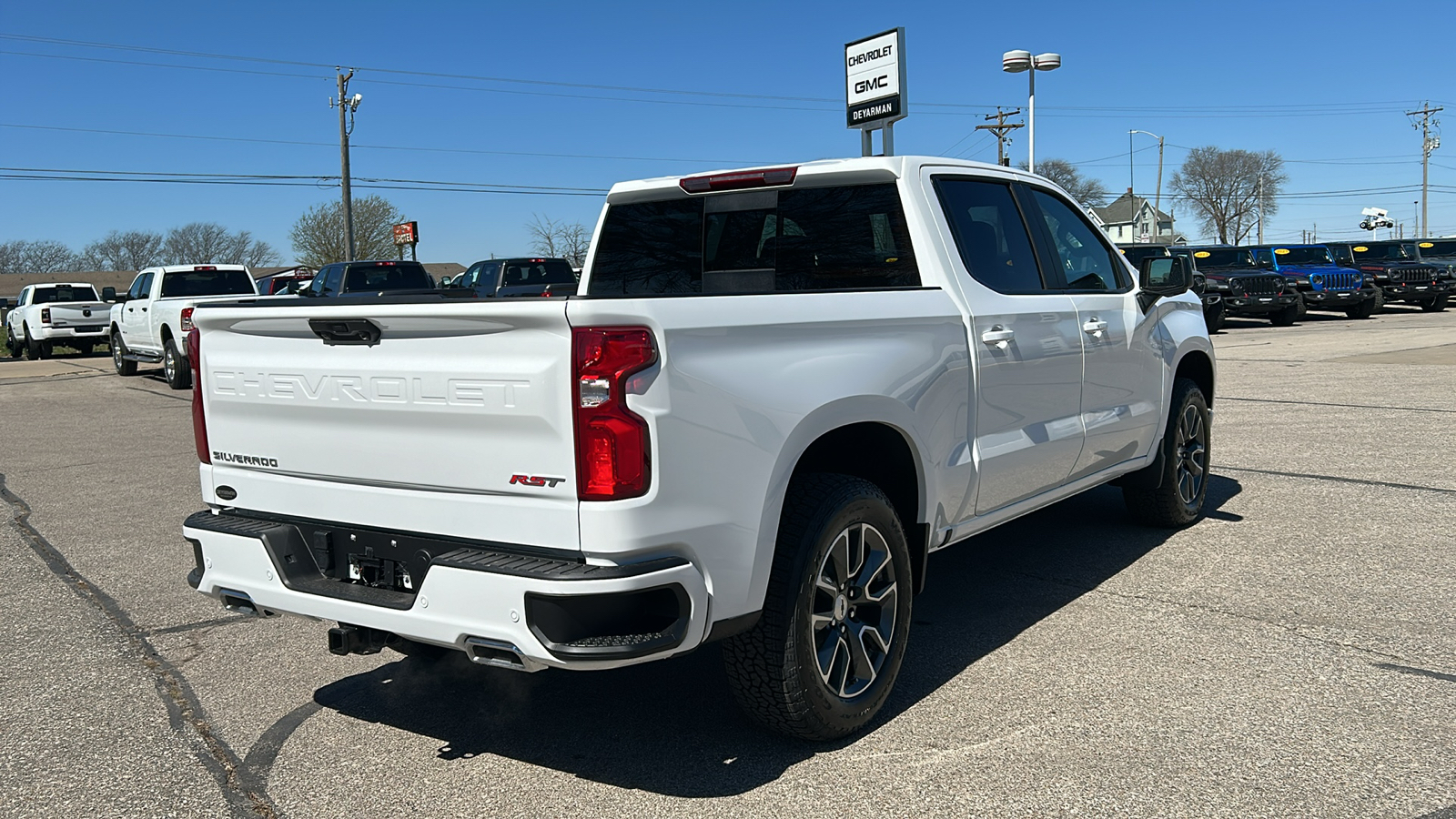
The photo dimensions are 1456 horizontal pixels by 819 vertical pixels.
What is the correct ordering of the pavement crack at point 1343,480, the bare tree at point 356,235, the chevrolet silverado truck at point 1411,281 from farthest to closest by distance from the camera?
1. the bare tree at point 356,235
2. the chevrolet silverado truck at point 1411,281
3. the pavement crack at point 1343,480

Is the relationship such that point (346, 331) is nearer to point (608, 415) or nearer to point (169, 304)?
point (608, 415)

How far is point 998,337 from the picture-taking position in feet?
15.3

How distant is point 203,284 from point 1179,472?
55.9 ft

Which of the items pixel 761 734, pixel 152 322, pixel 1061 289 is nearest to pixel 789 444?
pixel 761 734

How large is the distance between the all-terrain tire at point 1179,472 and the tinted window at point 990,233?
5.81ft

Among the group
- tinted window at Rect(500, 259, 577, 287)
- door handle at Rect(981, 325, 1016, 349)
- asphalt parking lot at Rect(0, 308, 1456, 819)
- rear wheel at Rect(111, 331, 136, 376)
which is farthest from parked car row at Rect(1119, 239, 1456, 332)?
door handle at Rect(981, 325, 1016, 349)

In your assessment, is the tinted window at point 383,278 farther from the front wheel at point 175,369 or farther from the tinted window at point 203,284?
the front wheel at point 175,369

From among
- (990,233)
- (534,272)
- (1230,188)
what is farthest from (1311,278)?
(1230,188)

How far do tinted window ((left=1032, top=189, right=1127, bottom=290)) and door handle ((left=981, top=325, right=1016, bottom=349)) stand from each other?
0.93 metres

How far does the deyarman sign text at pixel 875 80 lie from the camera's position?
19.7 m

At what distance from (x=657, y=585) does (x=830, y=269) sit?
2.04 m

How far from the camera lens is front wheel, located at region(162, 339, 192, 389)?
18.2m

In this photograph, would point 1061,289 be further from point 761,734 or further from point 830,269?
point 761,734

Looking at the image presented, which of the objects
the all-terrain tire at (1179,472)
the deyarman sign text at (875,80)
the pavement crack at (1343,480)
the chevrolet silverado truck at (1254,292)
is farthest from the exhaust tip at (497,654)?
the chevrolet silverado truck at (1254,292)
